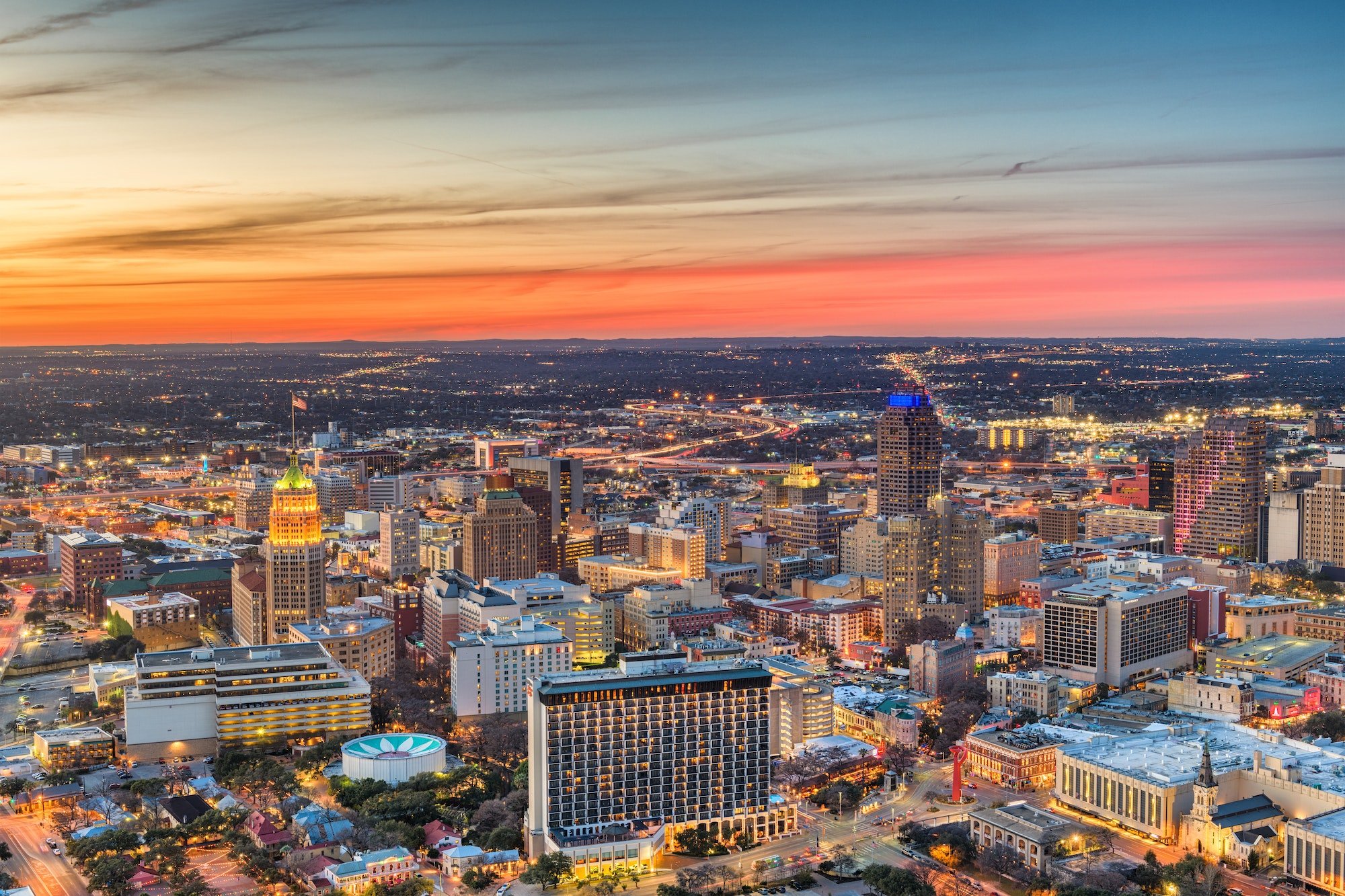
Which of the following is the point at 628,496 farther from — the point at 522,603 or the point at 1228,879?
the point at 1228,879

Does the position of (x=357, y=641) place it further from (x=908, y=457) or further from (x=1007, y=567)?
(x=908, y=457)

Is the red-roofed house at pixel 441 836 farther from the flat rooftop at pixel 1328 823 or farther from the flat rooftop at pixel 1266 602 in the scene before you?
the flat rooftop at pixel 1266 602

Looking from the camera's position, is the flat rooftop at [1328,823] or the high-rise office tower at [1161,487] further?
the high-rise office tower at [1161,487]

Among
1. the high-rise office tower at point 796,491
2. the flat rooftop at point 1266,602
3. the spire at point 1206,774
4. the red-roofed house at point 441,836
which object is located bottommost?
the red-roofed house at point 441,836

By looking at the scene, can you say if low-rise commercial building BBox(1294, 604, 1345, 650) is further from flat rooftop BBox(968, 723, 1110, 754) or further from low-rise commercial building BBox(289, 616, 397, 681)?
low-rise commercial building BBox(289, 616, 397, 681)

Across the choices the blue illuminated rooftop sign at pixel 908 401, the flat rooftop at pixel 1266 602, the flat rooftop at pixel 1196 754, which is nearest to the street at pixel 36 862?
the flat rooftop at pixel 1196 754

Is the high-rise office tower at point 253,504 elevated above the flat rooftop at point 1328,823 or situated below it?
above

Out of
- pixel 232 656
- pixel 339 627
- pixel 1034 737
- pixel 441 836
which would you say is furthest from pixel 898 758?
pixel 339 627

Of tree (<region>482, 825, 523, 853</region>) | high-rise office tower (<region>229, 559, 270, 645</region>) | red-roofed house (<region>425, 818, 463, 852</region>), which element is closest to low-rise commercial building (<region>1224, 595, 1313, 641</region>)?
tree (<region>482, 825, 523, 853</region>)
